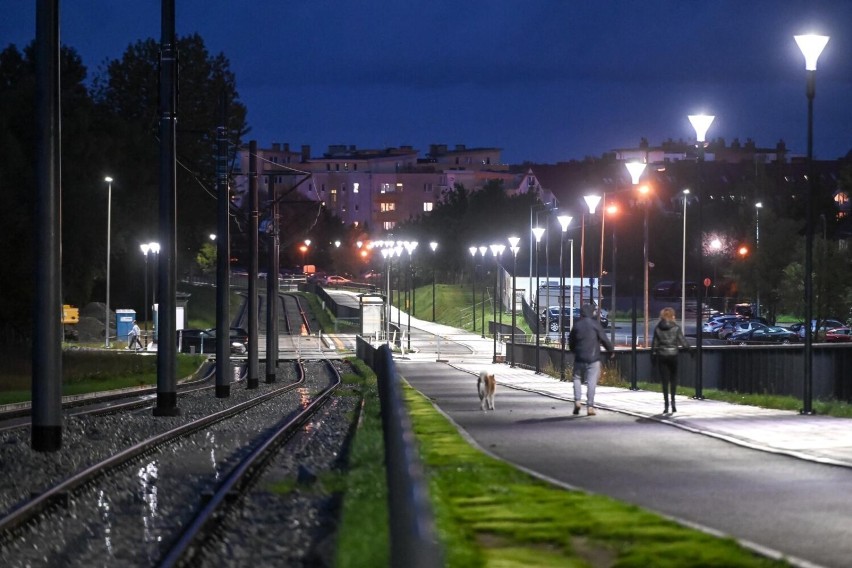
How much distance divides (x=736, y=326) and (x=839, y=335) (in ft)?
24.0

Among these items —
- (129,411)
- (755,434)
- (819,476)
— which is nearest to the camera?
(819,476)

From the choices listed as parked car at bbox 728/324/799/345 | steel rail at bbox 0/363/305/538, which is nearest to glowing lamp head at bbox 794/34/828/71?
steel rail at bbox 0/363/305/538

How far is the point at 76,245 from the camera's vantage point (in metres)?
84.6

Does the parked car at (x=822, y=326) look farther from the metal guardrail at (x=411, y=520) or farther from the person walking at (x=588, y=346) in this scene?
the metal guardrail at (x=411, y=520)

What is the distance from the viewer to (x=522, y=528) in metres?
10.5

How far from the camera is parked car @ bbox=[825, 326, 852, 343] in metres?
80.9

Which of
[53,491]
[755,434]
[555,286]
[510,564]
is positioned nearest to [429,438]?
[755,434]

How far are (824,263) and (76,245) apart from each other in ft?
148

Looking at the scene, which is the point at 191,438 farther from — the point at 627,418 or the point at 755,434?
the point at 755,434

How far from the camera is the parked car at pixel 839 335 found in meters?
80.9

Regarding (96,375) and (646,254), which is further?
(646,254)

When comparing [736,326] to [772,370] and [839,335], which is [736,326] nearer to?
[839,335]

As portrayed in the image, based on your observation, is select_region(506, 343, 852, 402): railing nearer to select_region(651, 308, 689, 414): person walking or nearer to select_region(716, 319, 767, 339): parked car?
select_region(651, 308, 689, 414): person walking

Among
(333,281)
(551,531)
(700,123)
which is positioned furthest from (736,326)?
(333,281)
